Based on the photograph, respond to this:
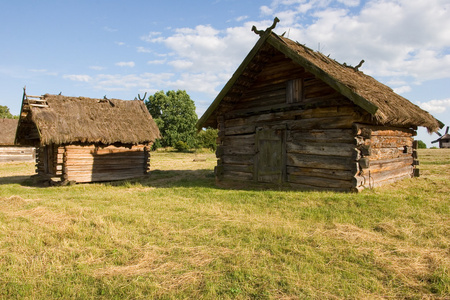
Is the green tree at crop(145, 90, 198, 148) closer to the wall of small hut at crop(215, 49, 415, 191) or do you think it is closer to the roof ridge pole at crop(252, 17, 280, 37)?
the wall of small hut at crop(215, 49, 415, 191)

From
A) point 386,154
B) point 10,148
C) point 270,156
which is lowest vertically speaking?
point 270,156

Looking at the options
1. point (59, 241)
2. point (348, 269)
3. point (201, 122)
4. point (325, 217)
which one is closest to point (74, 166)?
point (201, 122)

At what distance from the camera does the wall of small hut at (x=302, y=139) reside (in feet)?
30.5

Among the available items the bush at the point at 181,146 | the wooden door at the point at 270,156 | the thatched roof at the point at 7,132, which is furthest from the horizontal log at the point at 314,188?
the bush at the point at 181,146

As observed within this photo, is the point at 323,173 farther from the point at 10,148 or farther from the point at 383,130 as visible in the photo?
the point at 10,148

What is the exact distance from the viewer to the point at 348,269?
418 cm

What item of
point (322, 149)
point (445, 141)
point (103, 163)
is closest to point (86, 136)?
point (103, 163)

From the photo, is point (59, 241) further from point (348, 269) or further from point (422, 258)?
point (422, 258)

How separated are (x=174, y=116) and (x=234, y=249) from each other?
150 ft

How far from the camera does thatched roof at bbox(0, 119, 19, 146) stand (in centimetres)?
3003

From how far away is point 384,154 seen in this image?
10875 mm

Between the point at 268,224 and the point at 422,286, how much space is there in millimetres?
3097

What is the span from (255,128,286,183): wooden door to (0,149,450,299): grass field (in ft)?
7.86

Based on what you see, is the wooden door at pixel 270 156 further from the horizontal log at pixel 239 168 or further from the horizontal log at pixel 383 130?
the horizontal log at pixel 383 130
